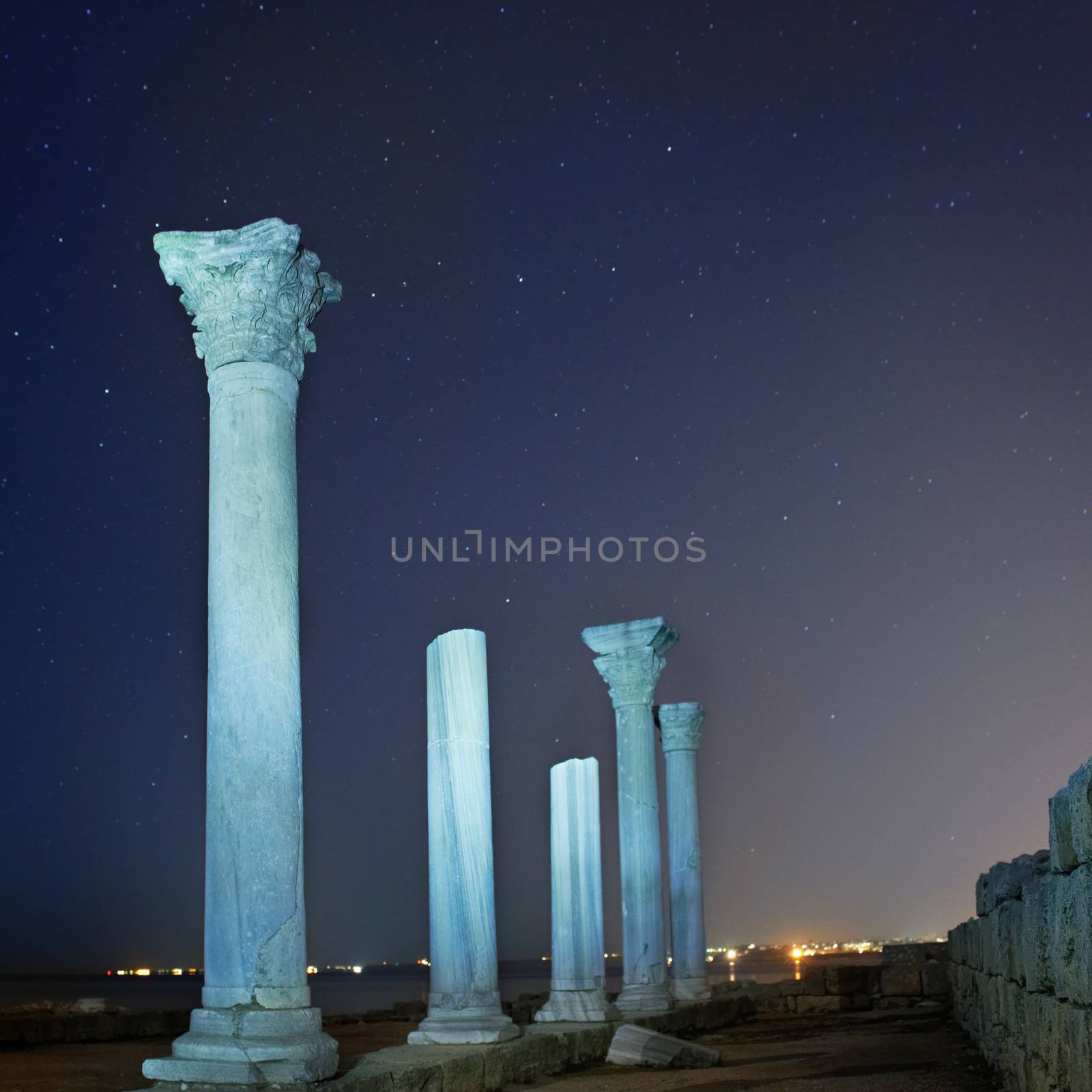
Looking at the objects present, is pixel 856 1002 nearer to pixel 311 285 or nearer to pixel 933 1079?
pixel 933 1079

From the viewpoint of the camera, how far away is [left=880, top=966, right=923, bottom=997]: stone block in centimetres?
2838

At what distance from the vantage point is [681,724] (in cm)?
2756

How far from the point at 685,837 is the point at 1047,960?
17.4 meters

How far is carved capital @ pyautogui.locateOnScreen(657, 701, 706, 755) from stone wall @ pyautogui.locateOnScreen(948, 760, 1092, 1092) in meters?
11.7

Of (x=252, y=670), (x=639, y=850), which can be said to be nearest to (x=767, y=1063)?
(x=639, y=850)

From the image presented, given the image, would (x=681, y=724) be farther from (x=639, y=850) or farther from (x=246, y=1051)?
(x=246, y=1051)

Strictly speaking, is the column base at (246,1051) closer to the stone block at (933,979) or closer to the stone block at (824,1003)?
the stone block at (824,1003)

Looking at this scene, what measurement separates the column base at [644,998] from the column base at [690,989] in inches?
146

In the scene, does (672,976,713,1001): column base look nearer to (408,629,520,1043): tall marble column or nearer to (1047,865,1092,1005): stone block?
(408,629,520,1043): tall marble column

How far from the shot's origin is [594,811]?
21.0 m

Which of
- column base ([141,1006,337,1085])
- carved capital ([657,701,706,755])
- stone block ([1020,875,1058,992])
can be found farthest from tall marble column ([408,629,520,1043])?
carved capital ([657,701,706,755])

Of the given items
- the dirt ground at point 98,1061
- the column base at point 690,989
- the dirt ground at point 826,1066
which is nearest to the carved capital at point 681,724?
the column base at point 690,989

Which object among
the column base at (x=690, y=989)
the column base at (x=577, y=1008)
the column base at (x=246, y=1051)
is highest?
the column base at (x=246, y=1051)

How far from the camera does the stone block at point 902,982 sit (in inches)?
1117
